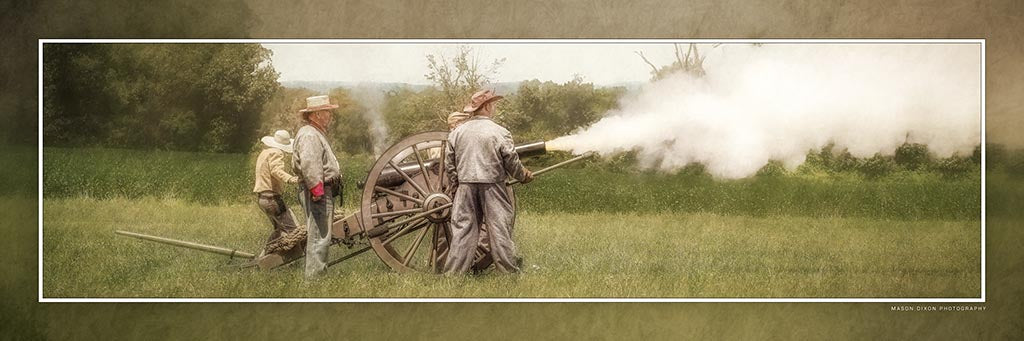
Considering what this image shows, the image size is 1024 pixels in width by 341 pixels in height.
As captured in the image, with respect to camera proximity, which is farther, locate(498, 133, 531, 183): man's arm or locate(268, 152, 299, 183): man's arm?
locate(268, 152, 299, 183): man's arm

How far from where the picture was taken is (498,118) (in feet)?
24.2

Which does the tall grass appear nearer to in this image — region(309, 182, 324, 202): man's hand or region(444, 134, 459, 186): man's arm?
region(309, 182, 324, 202): man's hand

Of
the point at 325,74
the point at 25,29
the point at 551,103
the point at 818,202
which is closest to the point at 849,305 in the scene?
the point at 818,202

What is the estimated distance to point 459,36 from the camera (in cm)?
734

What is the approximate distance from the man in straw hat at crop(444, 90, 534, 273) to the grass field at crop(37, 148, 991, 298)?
6.5 inches

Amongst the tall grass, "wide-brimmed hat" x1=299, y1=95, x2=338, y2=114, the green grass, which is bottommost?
the green grass

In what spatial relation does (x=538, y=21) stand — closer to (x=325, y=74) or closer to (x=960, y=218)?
(x=325, y=74)

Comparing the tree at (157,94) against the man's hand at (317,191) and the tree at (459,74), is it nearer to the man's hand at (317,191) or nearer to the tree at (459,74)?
the man's hand at (317,191)

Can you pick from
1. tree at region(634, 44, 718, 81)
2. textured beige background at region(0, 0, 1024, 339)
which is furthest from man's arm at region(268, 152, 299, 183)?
tree at region(634, 44, 718, 81)

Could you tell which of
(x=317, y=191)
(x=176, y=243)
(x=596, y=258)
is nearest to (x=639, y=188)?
(x=596, y=258)

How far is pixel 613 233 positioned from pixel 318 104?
6.02 ft

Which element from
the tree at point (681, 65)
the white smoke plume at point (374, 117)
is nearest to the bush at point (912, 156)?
the tree at point (681, 65)

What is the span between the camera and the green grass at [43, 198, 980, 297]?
24.2 ft

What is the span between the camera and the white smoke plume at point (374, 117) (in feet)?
24.3
